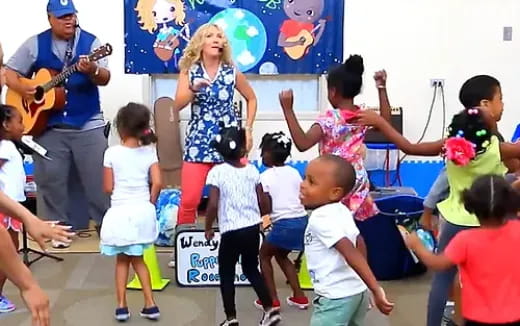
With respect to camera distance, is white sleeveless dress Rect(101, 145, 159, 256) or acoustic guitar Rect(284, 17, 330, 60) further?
acoustic guitar Rect(284, 17, 330, 60)

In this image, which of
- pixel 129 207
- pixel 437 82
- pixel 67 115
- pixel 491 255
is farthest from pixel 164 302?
pixel 437 82

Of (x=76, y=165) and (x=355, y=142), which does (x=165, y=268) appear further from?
(x=355, y=142)

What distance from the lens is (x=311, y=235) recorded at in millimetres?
2695

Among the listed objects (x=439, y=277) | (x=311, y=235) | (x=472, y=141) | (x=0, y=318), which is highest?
(x=472, y=141)

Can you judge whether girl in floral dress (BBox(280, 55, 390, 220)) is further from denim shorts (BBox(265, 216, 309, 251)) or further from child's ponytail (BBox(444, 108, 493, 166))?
child's ponytail (BBox(444, 108, 493, 166))

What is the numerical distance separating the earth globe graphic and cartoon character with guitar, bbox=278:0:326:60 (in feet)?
0.57

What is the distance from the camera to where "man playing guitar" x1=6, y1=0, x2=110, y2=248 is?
513cm

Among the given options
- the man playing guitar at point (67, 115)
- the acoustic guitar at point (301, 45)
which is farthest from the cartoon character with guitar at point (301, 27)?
the man playing guitar at point (67, 115)

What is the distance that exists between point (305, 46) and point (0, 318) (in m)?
3.35

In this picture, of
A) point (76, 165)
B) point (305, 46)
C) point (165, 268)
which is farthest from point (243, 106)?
point (165, 268)

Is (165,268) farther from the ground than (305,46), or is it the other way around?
(305,46)

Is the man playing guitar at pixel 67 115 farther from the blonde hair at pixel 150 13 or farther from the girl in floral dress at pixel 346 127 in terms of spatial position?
the girl in floral dress at pixel 346 127

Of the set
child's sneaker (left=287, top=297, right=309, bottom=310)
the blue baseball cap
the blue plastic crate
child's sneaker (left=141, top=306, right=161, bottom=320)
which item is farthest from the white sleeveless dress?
the blue baseball cap

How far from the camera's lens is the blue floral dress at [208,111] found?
4273mm
